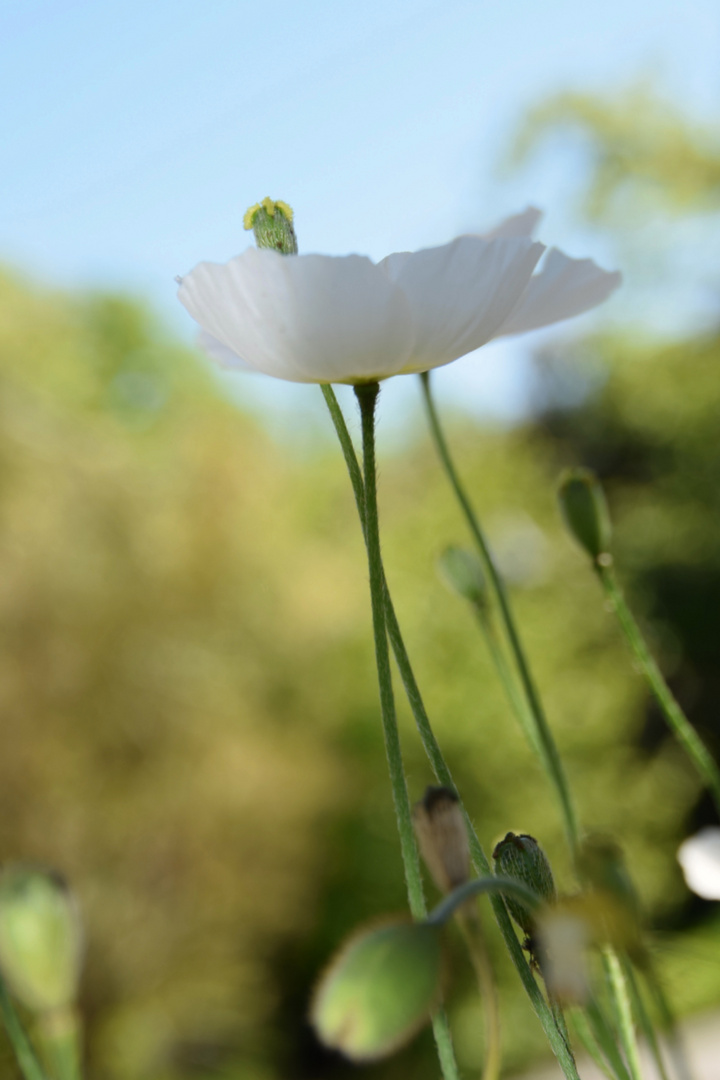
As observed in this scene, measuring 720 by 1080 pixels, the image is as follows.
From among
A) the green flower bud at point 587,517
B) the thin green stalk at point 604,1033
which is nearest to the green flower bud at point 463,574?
the green flower bud at point 587,517

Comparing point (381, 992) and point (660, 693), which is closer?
point (381, 992)

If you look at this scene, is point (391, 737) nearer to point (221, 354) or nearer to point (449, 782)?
point (449, 782)

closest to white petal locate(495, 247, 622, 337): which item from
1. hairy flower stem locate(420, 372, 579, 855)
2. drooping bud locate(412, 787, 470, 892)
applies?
hairy flower stem locate(420, 372, 579, 855)

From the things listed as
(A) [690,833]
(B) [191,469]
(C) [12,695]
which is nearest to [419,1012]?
(C) [12,695]

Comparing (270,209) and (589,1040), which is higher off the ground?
(270,209)

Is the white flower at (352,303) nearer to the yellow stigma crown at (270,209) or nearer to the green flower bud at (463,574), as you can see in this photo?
the yellow stigma crown at (270,209)

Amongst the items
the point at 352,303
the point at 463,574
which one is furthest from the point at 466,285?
the point at 463,574
